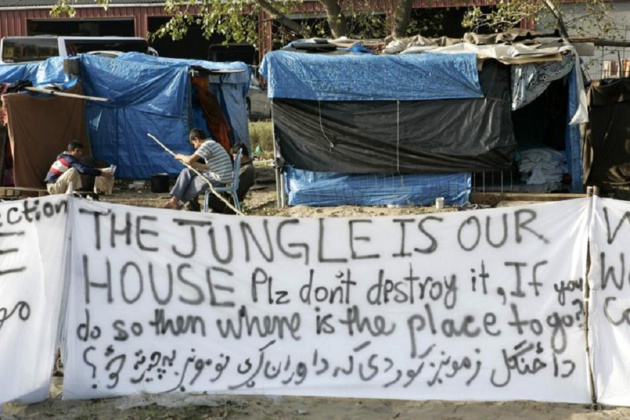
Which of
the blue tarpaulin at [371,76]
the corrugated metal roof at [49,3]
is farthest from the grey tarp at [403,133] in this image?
the corrugated metal roof at [49,3]

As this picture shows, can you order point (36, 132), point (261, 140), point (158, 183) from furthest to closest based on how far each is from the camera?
1. point (261, 140)
2. point (158, 183)
3. point (36, 132)

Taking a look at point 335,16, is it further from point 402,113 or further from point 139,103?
point 402,113

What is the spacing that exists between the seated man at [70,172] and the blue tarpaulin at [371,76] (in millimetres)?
2652

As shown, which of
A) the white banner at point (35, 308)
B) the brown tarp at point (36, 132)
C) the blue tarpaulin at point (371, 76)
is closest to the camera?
the white banner at point (35, 308)

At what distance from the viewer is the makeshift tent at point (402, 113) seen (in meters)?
12.6

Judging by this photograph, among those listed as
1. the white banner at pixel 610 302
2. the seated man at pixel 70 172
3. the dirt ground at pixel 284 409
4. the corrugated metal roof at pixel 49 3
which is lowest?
the dirt ground at pixel 284 409

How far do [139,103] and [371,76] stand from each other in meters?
4.97

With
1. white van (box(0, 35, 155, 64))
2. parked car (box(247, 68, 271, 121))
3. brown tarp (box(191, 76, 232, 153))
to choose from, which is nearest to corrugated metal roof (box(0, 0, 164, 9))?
parked car (box(247, 68, 271, 121))

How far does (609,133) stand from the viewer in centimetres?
1362

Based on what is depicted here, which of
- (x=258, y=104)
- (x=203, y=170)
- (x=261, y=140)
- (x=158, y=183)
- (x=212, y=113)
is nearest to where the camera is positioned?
(x=203, y=170)


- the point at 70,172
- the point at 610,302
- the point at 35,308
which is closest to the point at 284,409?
the point at 35,308

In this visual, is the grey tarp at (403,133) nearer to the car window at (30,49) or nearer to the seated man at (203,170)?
the seated man at (203,170)

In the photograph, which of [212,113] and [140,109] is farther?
[212,113]

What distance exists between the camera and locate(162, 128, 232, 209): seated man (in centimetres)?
1104
